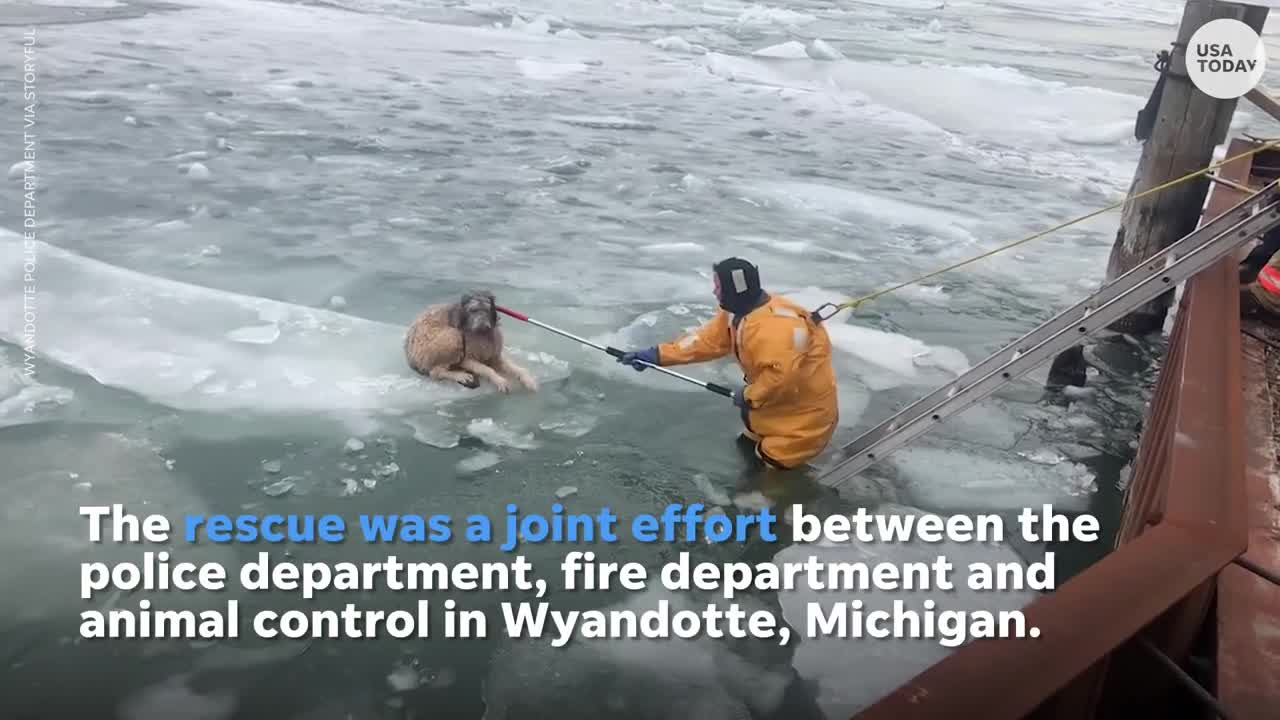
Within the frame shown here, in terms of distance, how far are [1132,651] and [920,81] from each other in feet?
53.1

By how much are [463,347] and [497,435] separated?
2.27ft

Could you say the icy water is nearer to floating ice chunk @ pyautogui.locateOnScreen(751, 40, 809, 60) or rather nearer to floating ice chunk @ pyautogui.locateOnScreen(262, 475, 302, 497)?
floating ice chunk @ pyautogui.locateOnScreen(262, 475, 302, 497)

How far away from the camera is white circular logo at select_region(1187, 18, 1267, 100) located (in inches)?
236

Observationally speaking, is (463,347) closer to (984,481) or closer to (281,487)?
(281,487)

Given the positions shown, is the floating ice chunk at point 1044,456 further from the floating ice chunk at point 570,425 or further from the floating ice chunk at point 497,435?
the floating ice chunk at point 497,435

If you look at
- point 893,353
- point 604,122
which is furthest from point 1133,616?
point 604,122

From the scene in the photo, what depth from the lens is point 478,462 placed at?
4.76m

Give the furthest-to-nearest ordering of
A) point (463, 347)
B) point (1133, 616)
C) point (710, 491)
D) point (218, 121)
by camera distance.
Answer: point (218, 121) < point (463, 347) < point (710, 491) < point (1133, 616)

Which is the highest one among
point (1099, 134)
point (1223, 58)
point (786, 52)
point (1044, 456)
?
point (1223, 58)

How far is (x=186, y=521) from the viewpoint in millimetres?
4098

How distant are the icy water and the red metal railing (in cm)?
144

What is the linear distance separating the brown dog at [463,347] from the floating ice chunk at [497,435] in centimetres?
41

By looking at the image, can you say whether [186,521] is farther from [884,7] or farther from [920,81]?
[884,7]

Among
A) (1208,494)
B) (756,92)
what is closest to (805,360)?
(1208,494)
